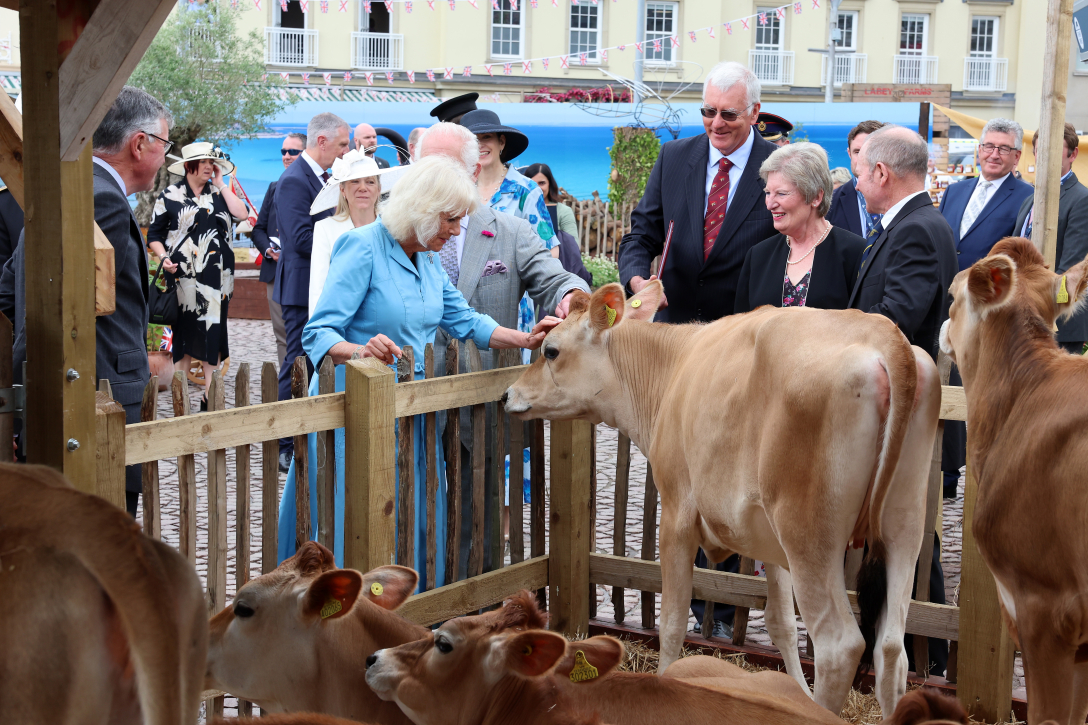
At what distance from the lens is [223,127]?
2466 centimetres

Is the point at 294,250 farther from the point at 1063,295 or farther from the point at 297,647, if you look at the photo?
the point at 1063,295

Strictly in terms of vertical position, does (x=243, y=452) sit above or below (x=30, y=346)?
below

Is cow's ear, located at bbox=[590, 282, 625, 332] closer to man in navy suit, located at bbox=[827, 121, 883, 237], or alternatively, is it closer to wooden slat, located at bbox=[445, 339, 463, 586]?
wooden slat, located at bbox=[445, 339, 463, 586]

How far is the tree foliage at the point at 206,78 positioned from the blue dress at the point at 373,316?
18602 mm

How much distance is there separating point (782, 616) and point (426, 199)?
225cm

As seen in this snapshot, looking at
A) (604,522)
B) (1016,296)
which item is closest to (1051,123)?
(1016,296)

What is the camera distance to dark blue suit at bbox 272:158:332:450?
7.88 m

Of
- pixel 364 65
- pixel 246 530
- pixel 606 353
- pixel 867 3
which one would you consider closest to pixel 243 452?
pixel 246 530

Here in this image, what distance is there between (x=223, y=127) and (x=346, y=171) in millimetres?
19954

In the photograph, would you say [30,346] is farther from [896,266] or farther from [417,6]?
[417,6]

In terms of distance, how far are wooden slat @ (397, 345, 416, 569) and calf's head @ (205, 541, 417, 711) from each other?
1345 millimetres

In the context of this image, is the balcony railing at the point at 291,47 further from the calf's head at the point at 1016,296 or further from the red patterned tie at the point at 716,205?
the calf's head at the point at 1016,296

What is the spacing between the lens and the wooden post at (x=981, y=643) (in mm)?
4266

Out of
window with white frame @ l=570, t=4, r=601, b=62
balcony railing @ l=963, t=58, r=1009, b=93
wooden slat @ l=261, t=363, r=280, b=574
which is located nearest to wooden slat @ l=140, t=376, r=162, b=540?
wooden slat @ l=261, t=363, r=280, b=574
